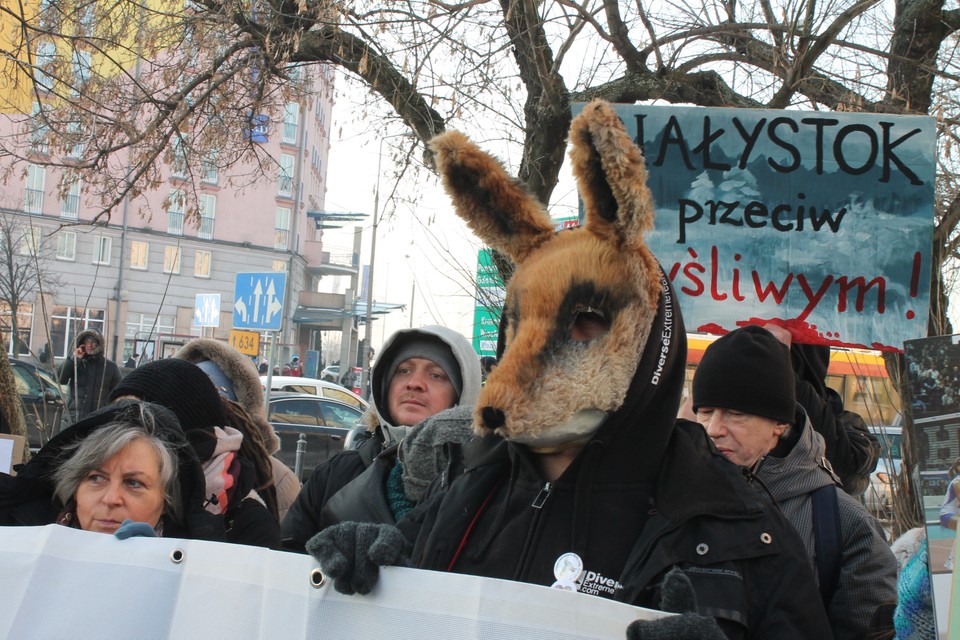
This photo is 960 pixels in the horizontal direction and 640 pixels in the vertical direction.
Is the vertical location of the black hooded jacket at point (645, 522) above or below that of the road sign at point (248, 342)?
below

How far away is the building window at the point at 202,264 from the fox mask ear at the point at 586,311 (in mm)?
42736

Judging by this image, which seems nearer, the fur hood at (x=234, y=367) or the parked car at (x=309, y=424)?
the fur hood at (x=234, y=367)

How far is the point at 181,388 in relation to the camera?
10.3ft

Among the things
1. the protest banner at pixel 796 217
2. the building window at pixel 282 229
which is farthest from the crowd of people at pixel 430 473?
the building window at pixel 282 229

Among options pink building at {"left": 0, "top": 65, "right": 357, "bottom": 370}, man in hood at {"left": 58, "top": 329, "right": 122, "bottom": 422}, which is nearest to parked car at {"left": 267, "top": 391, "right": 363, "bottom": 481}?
man in hood at {"left": 58, "top": 329, "right": 122, "bottom": 422}

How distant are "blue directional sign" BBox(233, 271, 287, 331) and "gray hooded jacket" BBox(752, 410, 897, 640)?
8697mm

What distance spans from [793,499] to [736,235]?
152cm

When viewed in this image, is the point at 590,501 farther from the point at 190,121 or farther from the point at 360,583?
the point at 190,121

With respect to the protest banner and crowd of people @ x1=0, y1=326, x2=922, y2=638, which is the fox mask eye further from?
the protest banner

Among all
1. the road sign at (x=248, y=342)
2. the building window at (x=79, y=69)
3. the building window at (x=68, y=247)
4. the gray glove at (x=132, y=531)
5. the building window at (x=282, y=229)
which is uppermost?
the building window at (x=282, y=229)

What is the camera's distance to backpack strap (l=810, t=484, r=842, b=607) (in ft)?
7.46

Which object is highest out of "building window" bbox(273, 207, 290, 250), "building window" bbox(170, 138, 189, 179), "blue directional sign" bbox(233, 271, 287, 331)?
"building window" bbox(273, 207, 290, 250)

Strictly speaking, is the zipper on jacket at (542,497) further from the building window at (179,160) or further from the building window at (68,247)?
the building window at (68,247)

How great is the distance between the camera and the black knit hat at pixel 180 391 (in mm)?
3104
